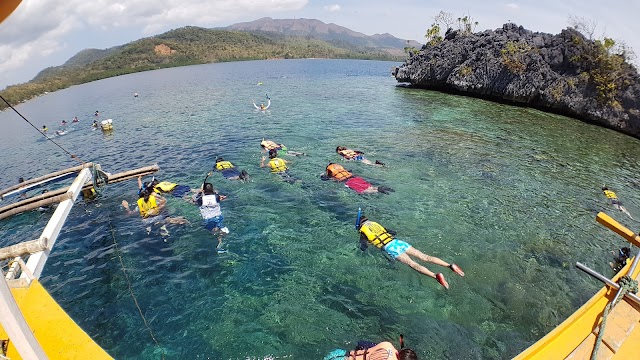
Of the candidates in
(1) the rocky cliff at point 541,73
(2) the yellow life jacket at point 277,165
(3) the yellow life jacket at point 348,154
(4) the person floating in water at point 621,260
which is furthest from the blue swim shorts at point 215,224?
(1) the rocky cliff at point 541,73

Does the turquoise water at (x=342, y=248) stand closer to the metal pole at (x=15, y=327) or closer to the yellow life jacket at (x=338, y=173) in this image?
the yellow life jacket at (x=338, y=173)

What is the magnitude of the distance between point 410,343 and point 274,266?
495cm

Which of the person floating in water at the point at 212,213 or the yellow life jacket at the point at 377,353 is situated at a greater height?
the person floating in water at the point at 212,213

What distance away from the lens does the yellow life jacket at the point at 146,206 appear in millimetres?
13773

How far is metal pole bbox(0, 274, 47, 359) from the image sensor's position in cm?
255

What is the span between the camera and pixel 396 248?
11.0m

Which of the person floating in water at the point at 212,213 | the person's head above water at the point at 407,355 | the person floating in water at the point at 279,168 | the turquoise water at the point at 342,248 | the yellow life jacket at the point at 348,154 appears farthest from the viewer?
the yellow life jacket at the point at 348,154

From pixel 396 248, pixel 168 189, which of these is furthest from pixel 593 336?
pixel 168 189

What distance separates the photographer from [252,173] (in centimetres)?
1878

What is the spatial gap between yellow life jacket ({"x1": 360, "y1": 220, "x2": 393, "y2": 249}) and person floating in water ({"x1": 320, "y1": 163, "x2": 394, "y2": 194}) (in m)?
4.12

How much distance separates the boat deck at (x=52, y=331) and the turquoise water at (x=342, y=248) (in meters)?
2.83

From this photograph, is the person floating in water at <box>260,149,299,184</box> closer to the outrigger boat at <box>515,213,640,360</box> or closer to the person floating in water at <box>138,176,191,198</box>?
the person floating in water at <box>138,176,191,198</box>

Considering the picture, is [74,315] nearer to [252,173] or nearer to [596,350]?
[252,173]

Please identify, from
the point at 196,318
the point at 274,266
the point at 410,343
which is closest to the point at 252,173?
the point at 274,266
